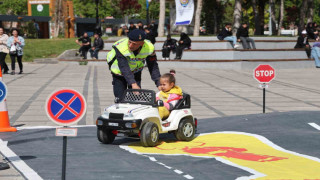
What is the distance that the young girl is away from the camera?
9242mm

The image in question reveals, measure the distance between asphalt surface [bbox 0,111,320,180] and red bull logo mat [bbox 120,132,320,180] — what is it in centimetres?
16

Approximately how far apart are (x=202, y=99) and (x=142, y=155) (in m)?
7.93

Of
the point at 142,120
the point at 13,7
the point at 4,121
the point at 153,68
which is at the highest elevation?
the point at 13,7

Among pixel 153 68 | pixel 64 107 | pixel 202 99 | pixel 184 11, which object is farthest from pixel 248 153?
pixel 184 11

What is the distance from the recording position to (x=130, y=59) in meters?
9.39

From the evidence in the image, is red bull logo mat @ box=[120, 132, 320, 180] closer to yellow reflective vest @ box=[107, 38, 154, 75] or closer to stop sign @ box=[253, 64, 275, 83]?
yellow reflective vest @ box=[107, 38, 154, 75]

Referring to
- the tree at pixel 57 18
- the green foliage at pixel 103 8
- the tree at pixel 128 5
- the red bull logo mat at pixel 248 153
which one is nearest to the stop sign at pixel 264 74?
the red bull logo mat at pixel 248 153

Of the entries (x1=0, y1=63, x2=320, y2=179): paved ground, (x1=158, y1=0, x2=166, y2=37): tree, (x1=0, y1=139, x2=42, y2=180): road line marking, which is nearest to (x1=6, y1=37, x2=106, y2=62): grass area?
(x1=158, y1=0, x2=166, y2=37): tree

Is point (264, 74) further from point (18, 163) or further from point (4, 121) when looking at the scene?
point (18, 163)

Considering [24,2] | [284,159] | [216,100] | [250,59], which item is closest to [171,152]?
[284,159]

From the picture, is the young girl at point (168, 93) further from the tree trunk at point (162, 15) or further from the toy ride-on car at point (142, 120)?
the tree trunk at point (162, 15)

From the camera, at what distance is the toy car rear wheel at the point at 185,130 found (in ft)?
30.0

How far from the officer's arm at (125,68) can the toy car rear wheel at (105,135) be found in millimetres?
848

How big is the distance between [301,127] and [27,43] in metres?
34.7
